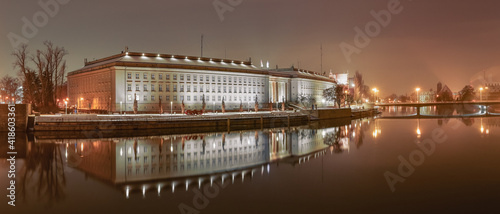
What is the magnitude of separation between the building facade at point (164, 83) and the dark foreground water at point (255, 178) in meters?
30.7

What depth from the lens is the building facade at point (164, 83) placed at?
5822 cm

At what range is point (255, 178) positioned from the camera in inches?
660

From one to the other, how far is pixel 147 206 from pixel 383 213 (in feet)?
25.6

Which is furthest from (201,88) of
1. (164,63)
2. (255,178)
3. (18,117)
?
(255,178)

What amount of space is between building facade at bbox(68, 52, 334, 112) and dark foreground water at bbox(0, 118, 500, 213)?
30.7 m

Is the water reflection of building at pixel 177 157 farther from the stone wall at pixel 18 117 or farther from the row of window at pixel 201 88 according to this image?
the row of window at pixel 201 88

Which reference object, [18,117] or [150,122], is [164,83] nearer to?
[150,122]

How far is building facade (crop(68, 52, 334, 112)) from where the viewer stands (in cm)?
5822

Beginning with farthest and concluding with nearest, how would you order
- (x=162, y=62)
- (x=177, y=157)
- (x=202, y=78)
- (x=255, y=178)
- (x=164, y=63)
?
(x=202, y=78) < (x=162, y=62) < (x=164, y=63) < (x=177, y=157) < (x=255, y=178)

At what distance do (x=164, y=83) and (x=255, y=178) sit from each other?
48.3 m

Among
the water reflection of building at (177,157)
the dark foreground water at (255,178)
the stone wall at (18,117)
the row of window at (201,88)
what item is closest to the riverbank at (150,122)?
the stone wall at (18,117)

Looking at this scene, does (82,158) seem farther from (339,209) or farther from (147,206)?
(339,209)

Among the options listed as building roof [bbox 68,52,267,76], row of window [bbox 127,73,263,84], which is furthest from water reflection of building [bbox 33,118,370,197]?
building roof [bbox 68,52,267,76]

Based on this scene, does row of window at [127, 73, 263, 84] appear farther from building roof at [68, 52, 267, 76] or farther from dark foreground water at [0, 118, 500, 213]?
dark foreground water at [0, 118, 500, 213]
